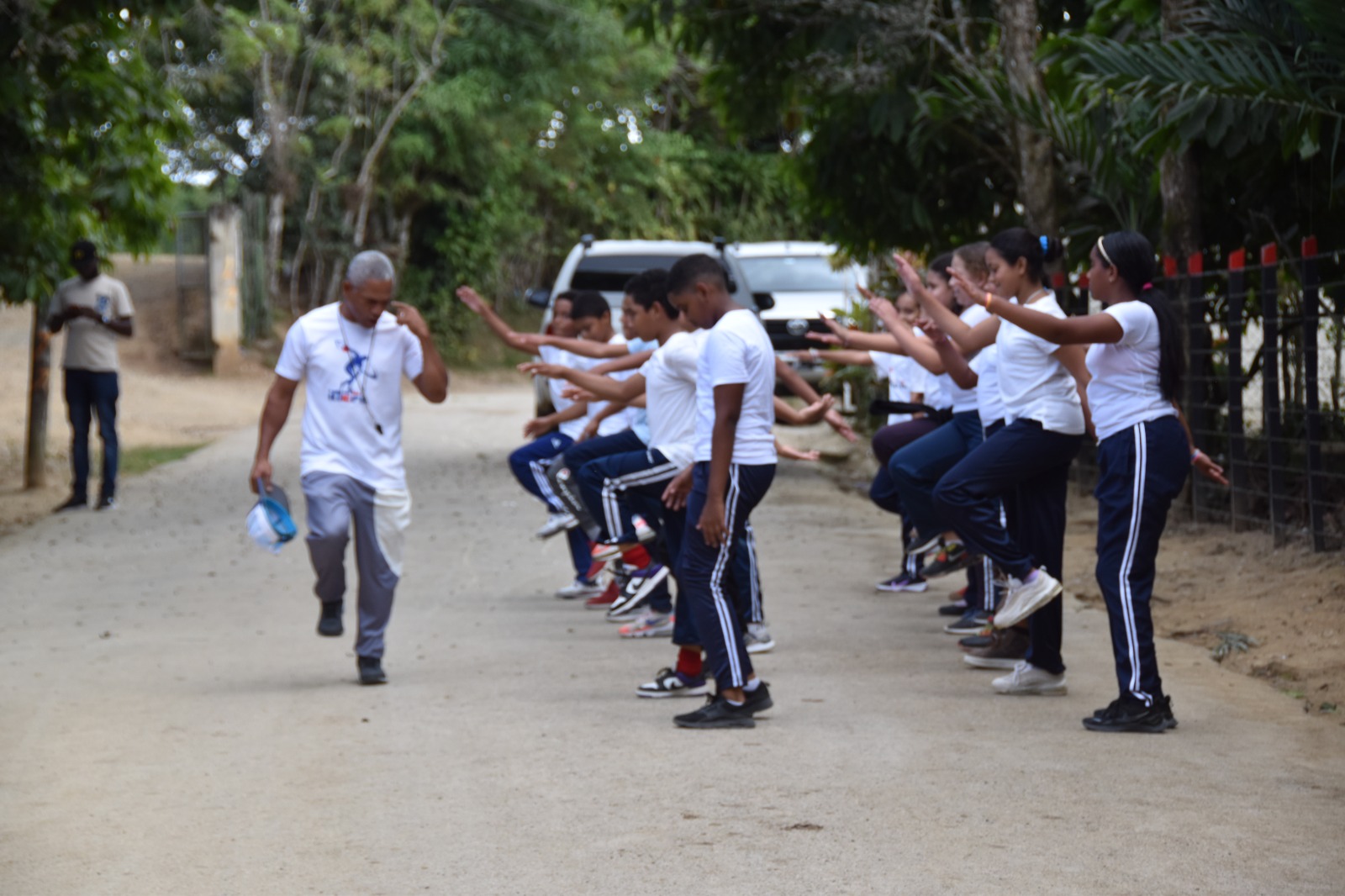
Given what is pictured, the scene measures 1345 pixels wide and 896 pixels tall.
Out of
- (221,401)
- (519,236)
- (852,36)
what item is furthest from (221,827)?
(519,236)

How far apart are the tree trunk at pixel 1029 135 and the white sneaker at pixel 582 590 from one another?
4.60 meters

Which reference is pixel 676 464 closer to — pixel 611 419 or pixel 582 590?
pixel 611 419

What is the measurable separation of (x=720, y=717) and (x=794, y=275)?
636 inches

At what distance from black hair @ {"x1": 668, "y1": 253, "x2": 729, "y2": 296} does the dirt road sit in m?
1.68

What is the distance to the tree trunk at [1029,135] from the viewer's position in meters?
12.2

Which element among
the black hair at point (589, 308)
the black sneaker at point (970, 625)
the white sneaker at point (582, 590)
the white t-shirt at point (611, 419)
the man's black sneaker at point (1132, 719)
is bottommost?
the white sneaker at point (582, 590)

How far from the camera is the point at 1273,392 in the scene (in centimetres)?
1003

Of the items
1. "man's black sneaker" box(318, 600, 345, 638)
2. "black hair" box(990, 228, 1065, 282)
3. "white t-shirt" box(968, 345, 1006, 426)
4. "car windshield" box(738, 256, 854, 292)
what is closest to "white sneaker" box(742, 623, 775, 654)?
"white t-shirt" box(968, 345, 1006, 426)

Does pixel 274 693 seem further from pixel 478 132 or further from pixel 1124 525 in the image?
pixel 478 132

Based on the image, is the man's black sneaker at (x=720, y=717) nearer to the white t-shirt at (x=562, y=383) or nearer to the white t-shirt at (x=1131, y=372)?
the white t-shirt at (x=1131, y=372)

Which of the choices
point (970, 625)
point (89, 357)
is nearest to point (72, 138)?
point (89, 357)

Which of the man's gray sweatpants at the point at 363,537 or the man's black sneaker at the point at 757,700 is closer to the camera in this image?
the man's black sneaker at the point at 757,700

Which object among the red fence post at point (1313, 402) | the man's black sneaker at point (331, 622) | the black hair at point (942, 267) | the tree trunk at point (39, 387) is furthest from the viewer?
the tree trunk at point (39, 387)

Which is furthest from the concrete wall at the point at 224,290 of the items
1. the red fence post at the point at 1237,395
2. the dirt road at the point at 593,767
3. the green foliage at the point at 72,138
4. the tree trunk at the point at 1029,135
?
the red fence post at the point at 1237,395
